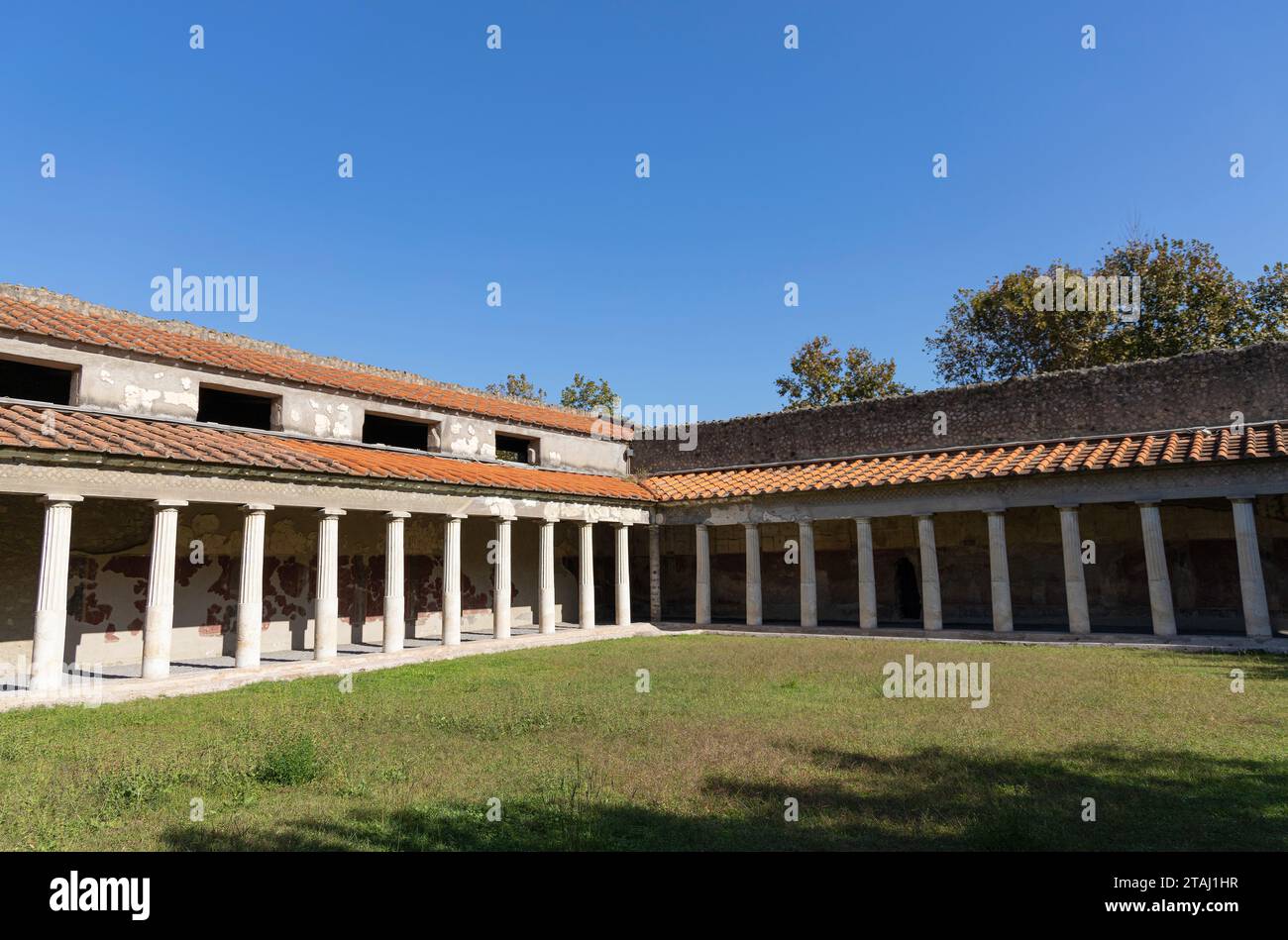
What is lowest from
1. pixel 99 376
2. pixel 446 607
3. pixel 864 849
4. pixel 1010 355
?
pixel 864 849

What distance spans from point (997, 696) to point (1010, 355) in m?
27.5

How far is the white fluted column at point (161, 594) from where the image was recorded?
37.4 ft

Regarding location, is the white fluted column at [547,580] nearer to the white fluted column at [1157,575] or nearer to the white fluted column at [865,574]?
the white fluted column at [865,574]

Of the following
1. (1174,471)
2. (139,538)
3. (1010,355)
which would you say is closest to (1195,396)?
(1174,471)

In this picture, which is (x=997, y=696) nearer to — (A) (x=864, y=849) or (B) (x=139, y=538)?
(A) (x=864, y=849)

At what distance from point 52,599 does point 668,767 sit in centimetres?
923

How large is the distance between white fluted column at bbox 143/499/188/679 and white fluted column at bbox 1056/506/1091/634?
16.7 meters

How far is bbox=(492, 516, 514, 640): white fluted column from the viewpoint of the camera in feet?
56.6

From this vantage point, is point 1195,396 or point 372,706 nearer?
point 372,706

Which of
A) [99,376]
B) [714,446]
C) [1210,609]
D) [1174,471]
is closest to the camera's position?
[99,376]

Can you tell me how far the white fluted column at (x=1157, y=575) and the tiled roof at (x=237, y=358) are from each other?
14.7 m

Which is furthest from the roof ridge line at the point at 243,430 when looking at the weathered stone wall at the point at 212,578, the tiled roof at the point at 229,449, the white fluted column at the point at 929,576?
the white fluted column at the point at 929,576

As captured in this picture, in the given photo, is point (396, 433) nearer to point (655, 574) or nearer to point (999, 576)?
point (655, 574)

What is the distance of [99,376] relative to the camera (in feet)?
43.1
